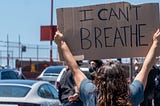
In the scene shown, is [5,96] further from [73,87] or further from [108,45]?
[108,45]

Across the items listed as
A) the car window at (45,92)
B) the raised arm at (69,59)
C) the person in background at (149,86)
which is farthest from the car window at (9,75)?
the raised arm at (69,59)

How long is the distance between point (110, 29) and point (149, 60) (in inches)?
32.5

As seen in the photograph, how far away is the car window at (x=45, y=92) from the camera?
43.1 feet

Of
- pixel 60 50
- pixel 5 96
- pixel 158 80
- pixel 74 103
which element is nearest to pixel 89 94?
pixel 60 50

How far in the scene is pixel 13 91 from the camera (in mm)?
12508

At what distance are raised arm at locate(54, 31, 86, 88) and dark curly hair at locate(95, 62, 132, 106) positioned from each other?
0.48m

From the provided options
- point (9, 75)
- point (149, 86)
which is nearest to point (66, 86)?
point (149, 86)

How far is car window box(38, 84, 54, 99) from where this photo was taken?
13.1m

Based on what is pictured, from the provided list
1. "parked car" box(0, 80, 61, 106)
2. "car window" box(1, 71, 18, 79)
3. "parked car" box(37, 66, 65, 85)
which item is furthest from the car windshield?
"parked car" box(37, 66, 65, 85)

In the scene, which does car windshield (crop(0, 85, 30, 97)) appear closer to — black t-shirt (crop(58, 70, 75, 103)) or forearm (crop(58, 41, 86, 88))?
black t-shirt (crop(58, 70, 75, 103))

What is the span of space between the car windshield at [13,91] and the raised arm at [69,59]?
22.0 ft

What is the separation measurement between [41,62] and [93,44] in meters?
40.5

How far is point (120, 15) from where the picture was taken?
6.07 m

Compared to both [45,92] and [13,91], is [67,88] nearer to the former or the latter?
[13,91]
